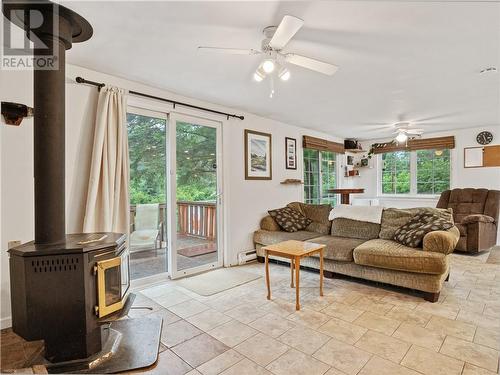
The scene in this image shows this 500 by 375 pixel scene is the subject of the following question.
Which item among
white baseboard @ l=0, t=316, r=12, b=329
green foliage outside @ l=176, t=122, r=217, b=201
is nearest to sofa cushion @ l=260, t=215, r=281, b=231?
green foliage outside @ l=176, t=122, r=217, b=201

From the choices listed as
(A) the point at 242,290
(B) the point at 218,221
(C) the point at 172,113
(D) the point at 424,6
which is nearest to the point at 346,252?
(A) the point at 242,290

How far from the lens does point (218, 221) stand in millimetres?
3904

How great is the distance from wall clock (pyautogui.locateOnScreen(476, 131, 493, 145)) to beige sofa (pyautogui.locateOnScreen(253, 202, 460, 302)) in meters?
2.86

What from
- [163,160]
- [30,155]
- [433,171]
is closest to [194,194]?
[163,160]

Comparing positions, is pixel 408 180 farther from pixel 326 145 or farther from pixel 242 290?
pixel 242 290

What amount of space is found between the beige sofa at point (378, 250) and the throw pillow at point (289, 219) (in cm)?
8

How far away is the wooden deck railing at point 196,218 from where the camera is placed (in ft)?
11.5

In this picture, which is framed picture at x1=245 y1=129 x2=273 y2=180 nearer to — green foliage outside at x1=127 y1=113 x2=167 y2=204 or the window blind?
green foliage outside at x1=127 y1=113 x2=167 y2=204

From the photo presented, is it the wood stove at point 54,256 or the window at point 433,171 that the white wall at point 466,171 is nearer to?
the window at point 433,171

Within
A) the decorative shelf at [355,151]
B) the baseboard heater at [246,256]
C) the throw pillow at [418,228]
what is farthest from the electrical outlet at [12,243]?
the decorative shelf at [355,151]

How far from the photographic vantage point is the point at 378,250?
2967mm

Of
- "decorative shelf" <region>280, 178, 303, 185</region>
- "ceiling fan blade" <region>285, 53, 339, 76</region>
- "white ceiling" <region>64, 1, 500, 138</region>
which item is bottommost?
"decorative shelf" <region>280, 178, 303, 185</region>

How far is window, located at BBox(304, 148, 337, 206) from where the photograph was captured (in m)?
5.64

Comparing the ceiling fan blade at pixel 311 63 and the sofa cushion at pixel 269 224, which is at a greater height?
the ceiling fan blade at pixel 311 63
